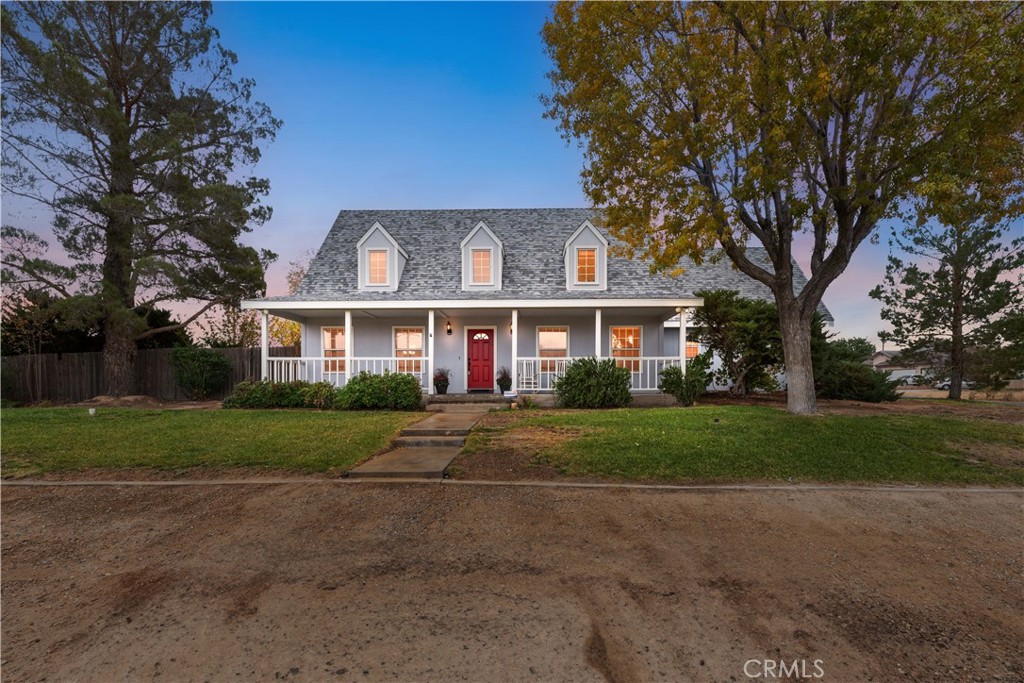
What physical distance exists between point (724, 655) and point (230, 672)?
9.45 feet

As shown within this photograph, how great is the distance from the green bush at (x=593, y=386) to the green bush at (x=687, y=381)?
1386 millimetres

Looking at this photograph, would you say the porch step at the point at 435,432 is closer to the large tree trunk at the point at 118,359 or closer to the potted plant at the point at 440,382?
the potted plant at the point at 440,382

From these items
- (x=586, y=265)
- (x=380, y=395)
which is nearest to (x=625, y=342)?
(x=586, y=265)

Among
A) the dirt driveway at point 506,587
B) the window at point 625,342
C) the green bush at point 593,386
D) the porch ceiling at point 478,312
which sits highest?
the porch ceiling at point 478,312

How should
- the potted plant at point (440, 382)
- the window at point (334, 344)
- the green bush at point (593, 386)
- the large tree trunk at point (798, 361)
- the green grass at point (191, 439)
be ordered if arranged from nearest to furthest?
the green grass at point (191, 439) → the large tree trunk at point (798, 361) → the green bush at point (593, 386) → the potted plant at point (440, 382) → the window at point (334, 344)

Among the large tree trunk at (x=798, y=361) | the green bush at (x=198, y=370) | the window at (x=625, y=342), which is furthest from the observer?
the window at (x=625, y=342)

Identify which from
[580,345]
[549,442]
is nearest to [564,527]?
[549,442]

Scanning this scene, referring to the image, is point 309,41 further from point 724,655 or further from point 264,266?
point 724,655

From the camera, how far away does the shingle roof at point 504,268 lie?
14.4 meters

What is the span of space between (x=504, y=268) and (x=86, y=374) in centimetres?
1608

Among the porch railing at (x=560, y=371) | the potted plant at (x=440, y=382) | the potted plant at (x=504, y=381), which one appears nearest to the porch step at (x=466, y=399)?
the potted plant at (x=504, y=381)

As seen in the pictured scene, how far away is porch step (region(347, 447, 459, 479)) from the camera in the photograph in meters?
5.85

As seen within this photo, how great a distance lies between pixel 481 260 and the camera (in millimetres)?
15266

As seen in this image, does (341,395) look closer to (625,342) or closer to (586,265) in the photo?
(586,265)
